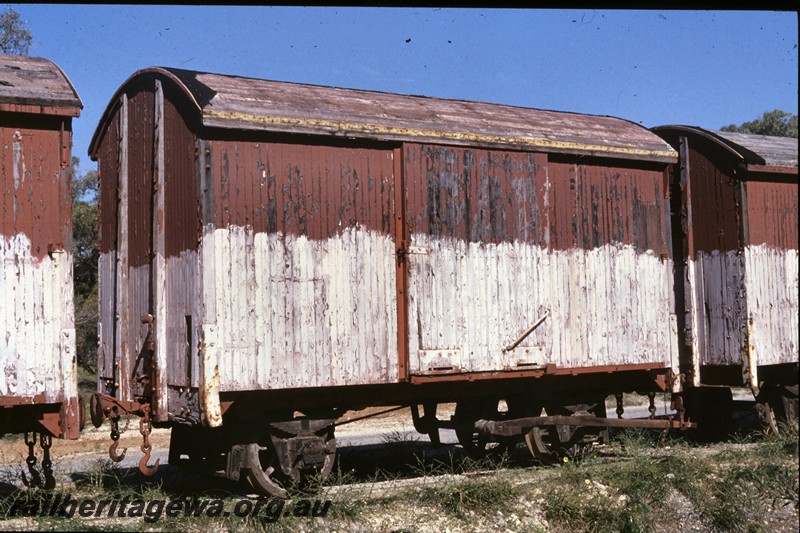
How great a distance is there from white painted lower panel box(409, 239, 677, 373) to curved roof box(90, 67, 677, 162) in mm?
1257

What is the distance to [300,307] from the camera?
8.48 meters

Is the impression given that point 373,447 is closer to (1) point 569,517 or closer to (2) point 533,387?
(2) point 533,387

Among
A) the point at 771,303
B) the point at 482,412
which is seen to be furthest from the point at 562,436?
the point at 771,303

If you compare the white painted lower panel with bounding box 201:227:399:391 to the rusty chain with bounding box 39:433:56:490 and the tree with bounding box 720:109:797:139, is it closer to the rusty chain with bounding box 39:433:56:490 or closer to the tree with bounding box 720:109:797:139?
the rusty chain with bounding box 39:433:56:490

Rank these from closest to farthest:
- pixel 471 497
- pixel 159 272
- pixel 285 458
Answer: pixel 471 497
pixel 285 458
pixel 159 272

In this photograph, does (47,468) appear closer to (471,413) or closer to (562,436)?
(471,413)

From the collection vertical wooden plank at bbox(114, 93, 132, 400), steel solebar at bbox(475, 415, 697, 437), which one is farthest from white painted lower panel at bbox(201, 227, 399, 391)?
vertical wooden plank at bbox(114, 93, 132, 400)

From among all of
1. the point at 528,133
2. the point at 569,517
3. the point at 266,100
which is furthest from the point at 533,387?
the point at 266,100

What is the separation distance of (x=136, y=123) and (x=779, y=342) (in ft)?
30.0

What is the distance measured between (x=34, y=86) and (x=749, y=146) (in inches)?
374

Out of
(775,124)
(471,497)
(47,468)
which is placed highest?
(775,124)

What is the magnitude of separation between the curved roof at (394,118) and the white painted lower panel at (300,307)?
114 centimetres

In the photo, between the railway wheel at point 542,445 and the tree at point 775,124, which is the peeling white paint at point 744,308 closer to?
the railway wheel at point 542,445

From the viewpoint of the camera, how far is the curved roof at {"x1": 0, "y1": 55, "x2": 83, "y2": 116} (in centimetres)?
733
